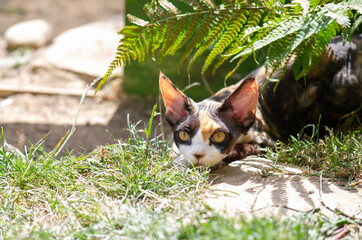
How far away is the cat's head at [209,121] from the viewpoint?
2654 millimetres

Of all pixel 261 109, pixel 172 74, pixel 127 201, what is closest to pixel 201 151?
pixel 127 201

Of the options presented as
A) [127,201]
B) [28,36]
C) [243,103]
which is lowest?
[28,36]

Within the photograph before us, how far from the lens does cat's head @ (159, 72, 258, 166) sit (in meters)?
2.65

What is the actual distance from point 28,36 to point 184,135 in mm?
5416

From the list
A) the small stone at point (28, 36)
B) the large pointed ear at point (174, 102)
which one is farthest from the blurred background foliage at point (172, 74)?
the small stone at point (28, 36)

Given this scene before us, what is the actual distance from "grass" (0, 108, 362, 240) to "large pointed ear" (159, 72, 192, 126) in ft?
0.74

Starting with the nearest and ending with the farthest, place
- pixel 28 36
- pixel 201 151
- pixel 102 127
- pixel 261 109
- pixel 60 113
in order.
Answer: pixel 201 151, pixel 261 109, pixel 102 127, pixel 60 113, pixel 28 36

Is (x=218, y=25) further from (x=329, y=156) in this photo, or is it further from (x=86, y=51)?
(x=86, y=51)

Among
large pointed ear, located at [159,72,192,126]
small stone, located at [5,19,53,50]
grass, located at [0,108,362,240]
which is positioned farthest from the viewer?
small stone, located at [5,19,53,50]

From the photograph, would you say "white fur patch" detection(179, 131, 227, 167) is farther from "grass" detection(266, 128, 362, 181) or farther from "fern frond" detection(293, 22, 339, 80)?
"fern frond" detection(293, 22, 339, 80)

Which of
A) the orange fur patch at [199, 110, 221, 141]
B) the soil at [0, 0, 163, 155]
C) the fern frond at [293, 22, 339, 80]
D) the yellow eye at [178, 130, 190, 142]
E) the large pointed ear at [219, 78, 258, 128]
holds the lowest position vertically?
the soil at [0, 0, 163, 155]

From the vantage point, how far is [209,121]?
268 cm

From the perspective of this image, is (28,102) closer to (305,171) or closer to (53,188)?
(53,188)

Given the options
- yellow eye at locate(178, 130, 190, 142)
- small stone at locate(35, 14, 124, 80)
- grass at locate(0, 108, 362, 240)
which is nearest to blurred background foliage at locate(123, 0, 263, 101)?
small stone at locate(35, 14, 124, 80)
